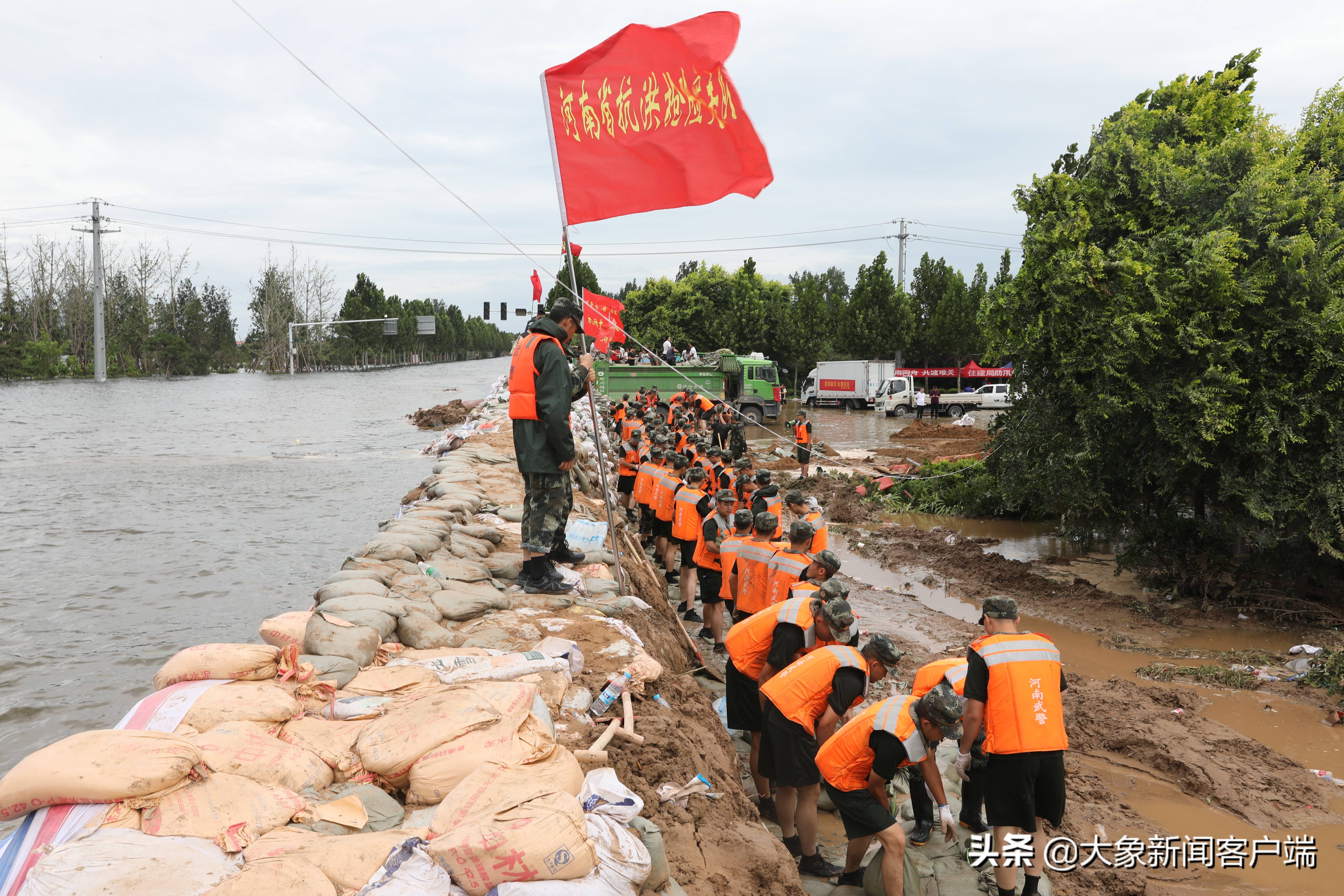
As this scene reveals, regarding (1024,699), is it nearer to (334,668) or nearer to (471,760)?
(471,760)

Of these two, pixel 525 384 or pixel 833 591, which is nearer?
pixel 833 591

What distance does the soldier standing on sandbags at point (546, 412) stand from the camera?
15.6 feet

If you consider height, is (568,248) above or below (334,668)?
above

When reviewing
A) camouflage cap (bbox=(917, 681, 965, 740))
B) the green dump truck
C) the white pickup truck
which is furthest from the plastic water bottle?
the white pickup truck

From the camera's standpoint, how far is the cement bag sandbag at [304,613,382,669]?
385 centimetres

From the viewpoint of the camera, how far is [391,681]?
144 inches

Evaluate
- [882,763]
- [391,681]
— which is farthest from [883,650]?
[391,681]

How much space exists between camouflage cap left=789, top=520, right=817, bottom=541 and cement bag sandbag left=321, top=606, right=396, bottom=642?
8.31 feet

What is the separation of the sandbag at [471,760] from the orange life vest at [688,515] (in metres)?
4.82

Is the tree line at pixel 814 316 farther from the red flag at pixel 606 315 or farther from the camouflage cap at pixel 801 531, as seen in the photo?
the camouflage cap at pixel 801 531

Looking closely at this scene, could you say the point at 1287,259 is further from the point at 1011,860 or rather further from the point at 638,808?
the point at 638,808

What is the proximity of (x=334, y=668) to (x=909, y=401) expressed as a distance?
32.2 meters

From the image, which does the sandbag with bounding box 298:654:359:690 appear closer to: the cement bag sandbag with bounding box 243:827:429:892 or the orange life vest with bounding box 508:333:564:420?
the cement bag sandbag with bounding box 243:827:429:892

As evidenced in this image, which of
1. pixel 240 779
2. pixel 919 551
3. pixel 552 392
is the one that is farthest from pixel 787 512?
pixel 240 779
